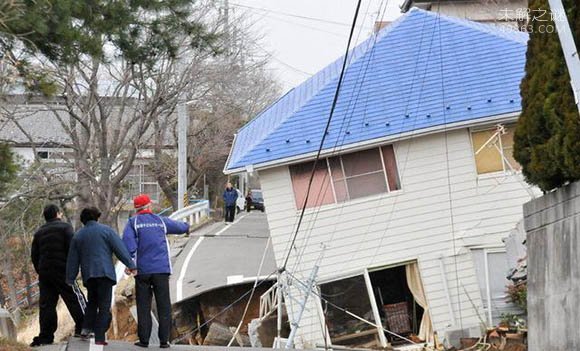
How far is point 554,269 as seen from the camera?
Result: 10.1m

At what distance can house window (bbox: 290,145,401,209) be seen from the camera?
2211cm

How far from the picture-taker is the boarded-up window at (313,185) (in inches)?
870

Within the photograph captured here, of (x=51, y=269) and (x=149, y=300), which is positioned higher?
(x=51, y=269)

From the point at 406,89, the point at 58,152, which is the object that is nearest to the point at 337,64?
the point at 406,89

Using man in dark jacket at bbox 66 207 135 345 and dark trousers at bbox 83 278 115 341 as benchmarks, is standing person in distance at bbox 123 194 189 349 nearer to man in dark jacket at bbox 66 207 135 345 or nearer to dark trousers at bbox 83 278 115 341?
man in dark jacket at bbox 66 207 135 345

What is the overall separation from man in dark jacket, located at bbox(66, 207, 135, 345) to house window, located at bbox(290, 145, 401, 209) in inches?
434

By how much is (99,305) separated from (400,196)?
462 inches

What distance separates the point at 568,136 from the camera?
9727 mm

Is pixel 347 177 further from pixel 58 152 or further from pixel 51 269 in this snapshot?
pixel 58 152

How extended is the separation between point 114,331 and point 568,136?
47.3ft

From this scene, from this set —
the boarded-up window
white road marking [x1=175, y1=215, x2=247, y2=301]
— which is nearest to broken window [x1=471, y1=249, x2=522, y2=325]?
the boarded-up window

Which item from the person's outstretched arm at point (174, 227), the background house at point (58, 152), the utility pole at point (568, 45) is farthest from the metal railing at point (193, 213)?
the utility pole at point (568, 45)

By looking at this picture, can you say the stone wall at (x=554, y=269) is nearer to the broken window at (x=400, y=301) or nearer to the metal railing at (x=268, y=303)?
the metal railing at (x=268, y=303)

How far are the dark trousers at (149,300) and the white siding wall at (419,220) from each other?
1036 centimetres
